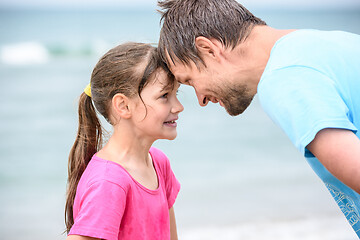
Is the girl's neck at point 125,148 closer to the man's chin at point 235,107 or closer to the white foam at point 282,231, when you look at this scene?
the man's chin at point 235,107

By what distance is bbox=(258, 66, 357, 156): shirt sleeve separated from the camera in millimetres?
1416

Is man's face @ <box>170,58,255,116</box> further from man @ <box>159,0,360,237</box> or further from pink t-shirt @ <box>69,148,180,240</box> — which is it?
pink t-shirt @ <box>69,148,180,240</box>

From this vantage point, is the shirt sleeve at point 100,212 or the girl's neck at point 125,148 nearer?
the shirt sleeve at point 100,212

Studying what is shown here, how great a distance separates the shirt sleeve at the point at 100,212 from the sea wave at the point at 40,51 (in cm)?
1438

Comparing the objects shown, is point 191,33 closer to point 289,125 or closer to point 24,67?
point 289,125

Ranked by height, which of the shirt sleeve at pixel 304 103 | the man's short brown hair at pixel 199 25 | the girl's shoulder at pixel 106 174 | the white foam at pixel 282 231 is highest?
the man's short brown hair at pixel 199 25

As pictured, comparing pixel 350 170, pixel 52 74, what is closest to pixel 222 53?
pixel 350 170

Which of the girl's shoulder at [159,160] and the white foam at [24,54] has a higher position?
the white foam at [24,54]

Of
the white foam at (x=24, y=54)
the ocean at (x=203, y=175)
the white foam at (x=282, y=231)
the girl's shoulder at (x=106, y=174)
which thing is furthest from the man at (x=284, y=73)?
the white foam at (x=24, y=54)

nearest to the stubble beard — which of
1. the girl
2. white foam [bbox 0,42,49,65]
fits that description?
the girl

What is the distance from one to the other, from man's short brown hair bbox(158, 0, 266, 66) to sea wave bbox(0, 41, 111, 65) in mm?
14226

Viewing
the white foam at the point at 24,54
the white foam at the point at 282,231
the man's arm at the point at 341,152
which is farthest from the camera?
the white foam at the point at 24,54

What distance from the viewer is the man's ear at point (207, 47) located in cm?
201

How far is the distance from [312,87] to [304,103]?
0.06 metres
